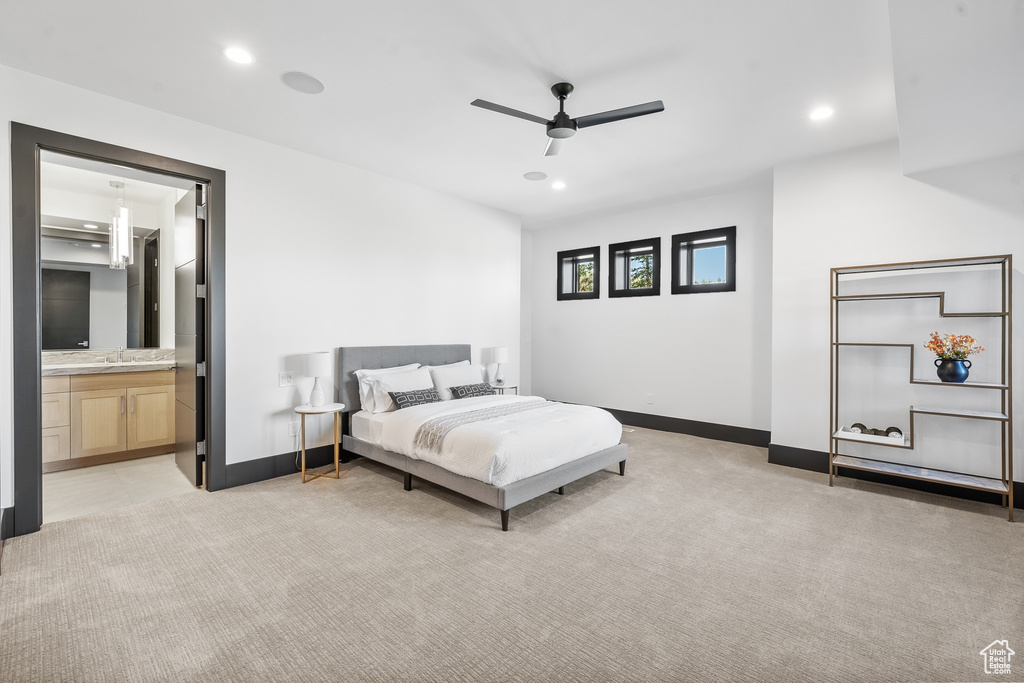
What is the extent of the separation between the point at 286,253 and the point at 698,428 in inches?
192

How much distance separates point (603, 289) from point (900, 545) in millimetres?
4494

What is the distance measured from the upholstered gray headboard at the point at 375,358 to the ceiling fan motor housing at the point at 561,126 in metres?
2.78

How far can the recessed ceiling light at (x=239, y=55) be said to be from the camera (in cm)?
271

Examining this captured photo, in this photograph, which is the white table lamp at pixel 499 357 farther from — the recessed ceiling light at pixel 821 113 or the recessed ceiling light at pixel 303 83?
the recessed ceiling light at pixel 821 113

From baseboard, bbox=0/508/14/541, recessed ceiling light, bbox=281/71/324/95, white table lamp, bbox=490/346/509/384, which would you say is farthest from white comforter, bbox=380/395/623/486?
recessed ceiling light, bbox=281/71/324/95

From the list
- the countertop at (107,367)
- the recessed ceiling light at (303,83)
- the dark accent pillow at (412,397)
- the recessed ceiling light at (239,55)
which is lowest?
the dark accent pillow at (412,397)

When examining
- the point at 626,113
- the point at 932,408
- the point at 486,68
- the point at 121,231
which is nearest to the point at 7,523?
the point at 121,231

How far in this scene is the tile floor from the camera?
343 centimetres

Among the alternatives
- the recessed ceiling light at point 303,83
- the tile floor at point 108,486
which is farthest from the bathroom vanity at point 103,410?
the recessed ceiling light at point 303,83

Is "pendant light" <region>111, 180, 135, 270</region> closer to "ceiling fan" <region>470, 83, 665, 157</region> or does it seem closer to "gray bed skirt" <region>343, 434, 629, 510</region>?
"gray bed skirt" <region>343, 434, 629, 510</region>

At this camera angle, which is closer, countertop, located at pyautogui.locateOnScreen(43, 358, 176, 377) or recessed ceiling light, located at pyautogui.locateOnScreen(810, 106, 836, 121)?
recessed ceiling light, located at pyautogui.locateOnScreen(810, 106, 836, 121)

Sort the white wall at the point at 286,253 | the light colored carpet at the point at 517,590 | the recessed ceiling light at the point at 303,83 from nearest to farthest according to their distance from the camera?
the light colored carpet at the point at 517,590, the recessed ceiling light at the point at 303,83, the white wall at the point at 286,253

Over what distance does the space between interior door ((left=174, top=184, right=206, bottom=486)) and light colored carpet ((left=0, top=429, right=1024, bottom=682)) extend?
1.66ft

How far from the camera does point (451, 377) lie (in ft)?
16.7
